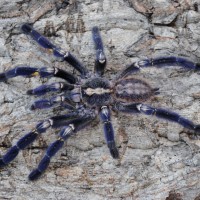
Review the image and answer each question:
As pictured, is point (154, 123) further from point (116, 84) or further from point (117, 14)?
point (117, 14)

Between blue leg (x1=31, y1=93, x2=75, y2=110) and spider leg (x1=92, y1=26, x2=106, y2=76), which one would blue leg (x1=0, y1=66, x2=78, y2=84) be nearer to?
blue leg (x1=31, y1=93, x2=75, y2=110)

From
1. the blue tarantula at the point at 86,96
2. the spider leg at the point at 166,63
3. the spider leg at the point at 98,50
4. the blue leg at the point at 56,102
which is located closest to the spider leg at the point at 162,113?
the blue tarantula at the point at 86,96

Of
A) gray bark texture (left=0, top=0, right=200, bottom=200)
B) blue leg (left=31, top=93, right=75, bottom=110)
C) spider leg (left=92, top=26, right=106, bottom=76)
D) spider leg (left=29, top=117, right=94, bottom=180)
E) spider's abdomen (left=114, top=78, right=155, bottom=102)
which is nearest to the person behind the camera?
spider leg (left=29, top=117, right=94, bottom=180)

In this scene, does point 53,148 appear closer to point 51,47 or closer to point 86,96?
point 86,96

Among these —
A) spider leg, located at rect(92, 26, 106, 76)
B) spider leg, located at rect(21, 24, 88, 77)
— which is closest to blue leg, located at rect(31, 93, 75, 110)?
spider leg, located at rect(21, 24, 88, 77)

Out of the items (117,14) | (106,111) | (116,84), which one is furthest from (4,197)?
(117,14)

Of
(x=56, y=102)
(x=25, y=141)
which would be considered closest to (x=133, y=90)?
(x=56, y=102)
